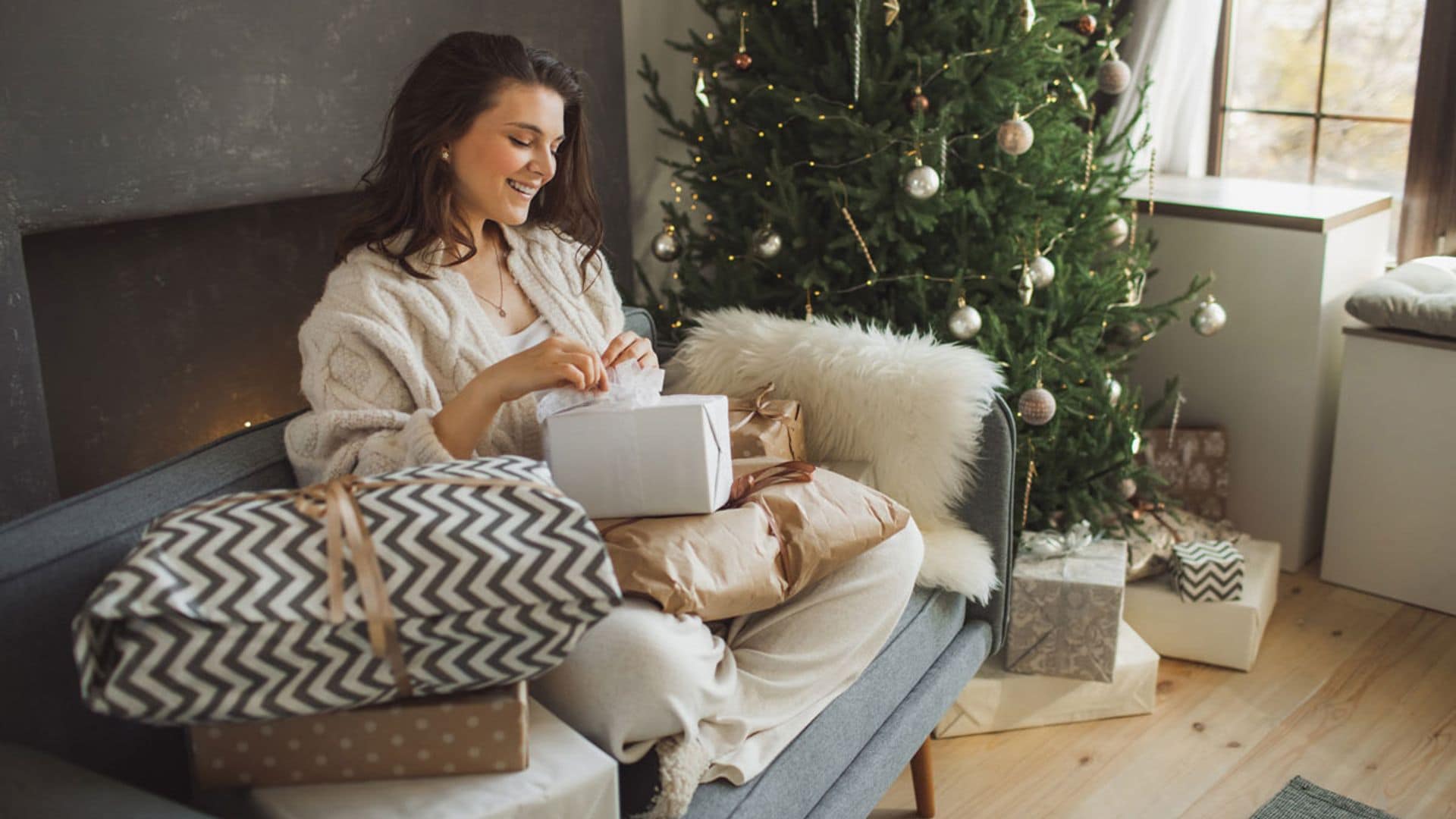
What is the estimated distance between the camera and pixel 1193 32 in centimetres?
287

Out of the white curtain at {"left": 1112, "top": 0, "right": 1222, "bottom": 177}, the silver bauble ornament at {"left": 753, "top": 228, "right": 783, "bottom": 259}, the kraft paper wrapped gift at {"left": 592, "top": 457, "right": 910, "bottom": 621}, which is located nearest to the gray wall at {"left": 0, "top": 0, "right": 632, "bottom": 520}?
the silver bauble ornament at {"left": 753, "top": 228, "right": 783, "bottom": 259}

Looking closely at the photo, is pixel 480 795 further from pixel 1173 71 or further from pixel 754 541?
pixel 1173 71

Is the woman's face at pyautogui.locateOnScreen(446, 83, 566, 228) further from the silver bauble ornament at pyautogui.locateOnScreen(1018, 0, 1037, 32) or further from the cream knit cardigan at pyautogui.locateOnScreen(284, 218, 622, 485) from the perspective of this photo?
the silver bauble ornament at pyautogui.locateOnScreen(1018, 0, 1037, 32)

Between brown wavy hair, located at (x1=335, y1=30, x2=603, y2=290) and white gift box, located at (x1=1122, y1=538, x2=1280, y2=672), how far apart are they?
148 cm

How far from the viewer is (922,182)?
84.9 inches

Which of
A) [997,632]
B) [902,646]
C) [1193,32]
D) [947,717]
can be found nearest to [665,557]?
[902,646]

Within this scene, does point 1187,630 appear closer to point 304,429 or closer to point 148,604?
point 304,429

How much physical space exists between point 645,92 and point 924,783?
5.66 ft

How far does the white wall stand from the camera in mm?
A: 2938

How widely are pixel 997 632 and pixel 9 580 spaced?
4.45ft

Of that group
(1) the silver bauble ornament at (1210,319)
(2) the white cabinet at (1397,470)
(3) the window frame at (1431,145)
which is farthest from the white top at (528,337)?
(3) the window frame at (1431,145)

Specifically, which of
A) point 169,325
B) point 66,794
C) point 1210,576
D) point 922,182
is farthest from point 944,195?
point 66,794

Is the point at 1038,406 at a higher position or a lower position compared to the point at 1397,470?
higher

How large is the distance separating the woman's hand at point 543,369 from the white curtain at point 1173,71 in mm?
1617
